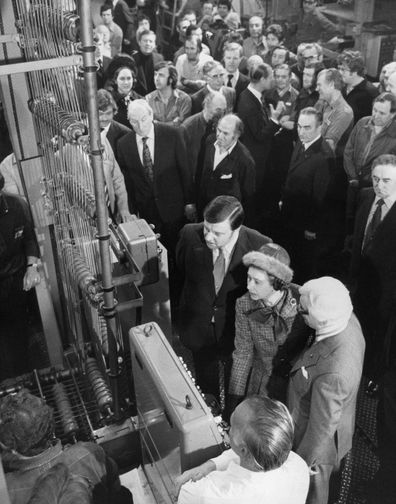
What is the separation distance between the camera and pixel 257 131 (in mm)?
5352

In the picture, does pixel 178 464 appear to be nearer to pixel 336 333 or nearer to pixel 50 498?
pixel 50 498

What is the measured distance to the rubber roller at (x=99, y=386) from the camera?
2.23 m

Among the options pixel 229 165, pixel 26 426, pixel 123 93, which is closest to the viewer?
pixel 26 426

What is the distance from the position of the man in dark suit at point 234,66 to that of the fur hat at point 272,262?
4081 millimetres

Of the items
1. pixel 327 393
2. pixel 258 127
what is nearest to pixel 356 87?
pixel 258 127

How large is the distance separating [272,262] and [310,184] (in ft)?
5.99

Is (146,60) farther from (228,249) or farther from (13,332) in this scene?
(228,249)

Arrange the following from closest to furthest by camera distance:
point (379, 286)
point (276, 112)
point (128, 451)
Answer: point (128, 451), point (379, 286), point (276, 112)

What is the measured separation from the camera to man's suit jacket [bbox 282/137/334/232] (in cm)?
422

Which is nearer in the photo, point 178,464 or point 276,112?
point 178,464

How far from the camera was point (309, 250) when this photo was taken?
456 centimetres

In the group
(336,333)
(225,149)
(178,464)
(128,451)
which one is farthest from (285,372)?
(225,149)

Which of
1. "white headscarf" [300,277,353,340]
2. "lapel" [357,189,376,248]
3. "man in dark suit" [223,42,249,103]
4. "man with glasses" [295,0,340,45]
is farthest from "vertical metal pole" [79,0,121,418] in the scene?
"man with glasses" [295,0,340,45]

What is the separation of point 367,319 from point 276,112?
274 centimetres
